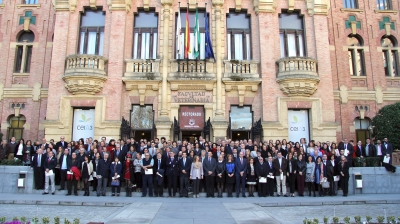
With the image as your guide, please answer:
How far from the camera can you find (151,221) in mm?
8469

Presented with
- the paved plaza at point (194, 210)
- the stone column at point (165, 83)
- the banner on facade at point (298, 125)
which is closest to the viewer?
the paved plaza at point (194, 210)

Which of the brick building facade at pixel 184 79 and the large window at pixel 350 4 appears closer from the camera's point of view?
the brick building facade at pixel 184 79

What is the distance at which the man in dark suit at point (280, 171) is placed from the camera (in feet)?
45.5

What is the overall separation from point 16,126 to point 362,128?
74.5 feet

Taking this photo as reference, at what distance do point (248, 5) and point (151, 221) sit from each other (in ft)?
52.6

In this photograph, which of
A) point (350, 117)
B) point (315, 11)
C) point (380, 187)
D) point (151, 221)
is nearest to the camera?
point (151, 221)

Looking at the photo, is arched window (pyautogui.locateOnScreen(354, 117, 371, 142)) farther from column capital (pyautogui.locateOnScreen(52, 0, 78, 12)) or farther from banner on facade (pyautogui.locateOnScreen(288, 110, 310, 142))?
column capital (pyautogui.locateOnScreen(52, 0, 78, 12))

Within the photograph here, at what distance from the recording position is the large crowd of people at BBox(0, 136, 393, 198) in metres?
13.7

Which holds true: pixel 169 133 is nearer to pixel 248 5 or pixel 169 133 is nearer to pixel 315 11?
pixel 248 5

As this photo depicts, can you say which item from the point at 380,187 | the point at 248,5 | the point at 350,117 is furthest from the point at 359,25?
the point at 380,187

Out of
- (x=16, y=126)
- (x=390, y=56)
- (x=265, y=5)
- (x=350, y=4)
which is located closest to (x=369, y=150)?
(x=390, y=56)

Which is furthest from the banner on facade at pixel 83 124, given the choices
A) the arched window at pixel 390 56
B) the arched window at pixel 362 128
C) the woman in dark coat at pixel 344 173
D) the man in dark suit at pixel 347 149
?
the arched window at pixel 390 56

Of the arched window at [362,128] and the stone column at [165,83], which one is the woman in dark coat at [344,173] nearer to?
the arched window at [362,128]

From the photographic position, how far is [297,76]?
18.9 m
